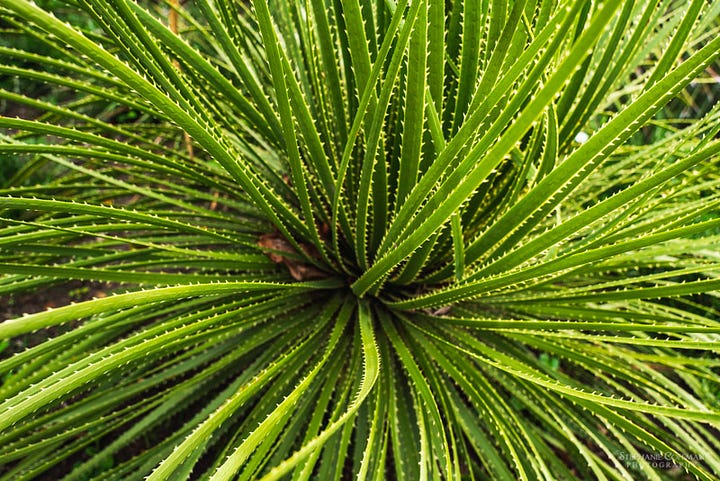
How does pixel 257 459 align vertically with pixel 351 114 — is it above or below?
below

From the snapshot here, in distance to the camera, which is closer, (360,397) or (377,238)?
(360,397)

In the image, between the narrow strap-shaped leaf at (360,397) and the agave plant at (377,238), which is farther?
the agave plant at (377,238)

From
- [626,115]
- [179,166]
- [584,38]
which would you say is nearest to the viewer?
[584,38]

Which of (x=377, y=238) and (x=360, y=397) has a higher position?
(x=377, y=238)

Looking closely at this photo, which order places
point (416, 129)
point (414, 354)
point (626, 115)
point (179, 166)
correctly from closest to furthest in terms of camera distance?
point (626, 115), point (416, 129), point (179, 166), point (414, 354)

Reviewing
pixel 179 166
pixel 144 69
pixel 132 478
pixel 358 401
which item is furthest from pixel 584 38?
pixel 132 478

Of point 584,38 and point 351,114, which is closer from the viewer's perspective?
point 584,38

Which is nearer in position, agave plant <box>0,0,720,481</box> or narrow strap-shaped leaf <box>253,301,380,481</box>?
narrow strap-shaped leaf <box>253,301,380,481</box>

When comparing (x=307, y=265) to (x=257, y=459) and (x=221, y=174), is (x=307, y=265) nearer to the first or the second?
(x=221, y=174)
